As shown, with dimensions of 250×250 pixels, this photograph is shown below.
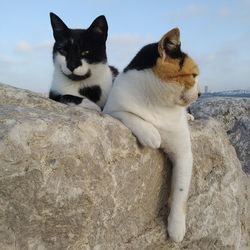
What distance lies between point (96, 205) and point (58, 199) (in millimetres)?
302

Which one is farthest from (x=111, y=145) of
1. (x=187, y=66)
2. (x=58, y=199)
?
(x=187, y=66)

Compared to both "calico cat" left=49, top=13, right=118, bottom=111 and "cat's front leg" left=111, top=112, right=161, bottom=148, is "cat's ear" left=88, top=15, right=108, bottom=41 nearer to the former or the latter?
"calico cat" left=49, top=13, right=118, bottom=111

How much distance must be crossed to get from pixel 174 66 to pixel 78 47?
43.1 inches

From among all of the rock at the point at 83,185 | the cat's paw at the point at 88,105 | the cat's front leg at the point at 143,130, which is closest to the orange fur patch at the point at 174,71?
the cat's front leg at the point at 143,130

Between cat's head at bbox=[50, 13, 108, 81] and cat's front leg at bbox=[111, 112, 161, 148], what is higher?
cat's head at bbox=[50, 13, 108, 81]

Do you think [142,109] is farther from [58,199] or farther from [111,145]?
[58,199]

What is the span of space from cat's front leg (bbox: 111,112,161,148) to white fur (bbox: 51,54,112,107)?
0.71 meters

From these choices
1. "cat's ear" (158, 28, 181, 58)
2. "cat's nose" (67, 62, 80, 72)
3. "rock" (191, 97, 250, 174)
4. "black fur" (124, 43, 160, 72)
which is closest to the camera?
"cat's ear" (158, 28, 181, 58)

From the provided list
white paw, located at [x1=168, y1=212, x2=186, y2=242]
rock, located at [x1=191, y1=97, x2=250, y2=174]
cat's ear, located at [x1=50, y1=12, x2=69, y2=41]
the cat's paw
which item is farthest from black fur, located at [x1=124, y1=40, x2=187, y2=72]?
rock, located at [x1=191, y1=97, x2=250, y2=174]

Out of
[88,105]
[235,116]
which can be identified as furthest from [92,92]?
[235,116]

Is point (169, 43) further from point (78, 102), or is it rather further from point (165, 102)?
point (78, 102)

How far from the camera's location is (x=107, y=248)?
3.00 m

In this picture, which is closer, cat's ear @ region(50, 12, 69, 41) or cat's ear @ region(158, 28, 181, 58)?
cat's ear @ region(158, 28, 181, 58)

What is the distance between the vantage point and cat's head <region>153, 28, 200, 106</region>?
10.1 feet
